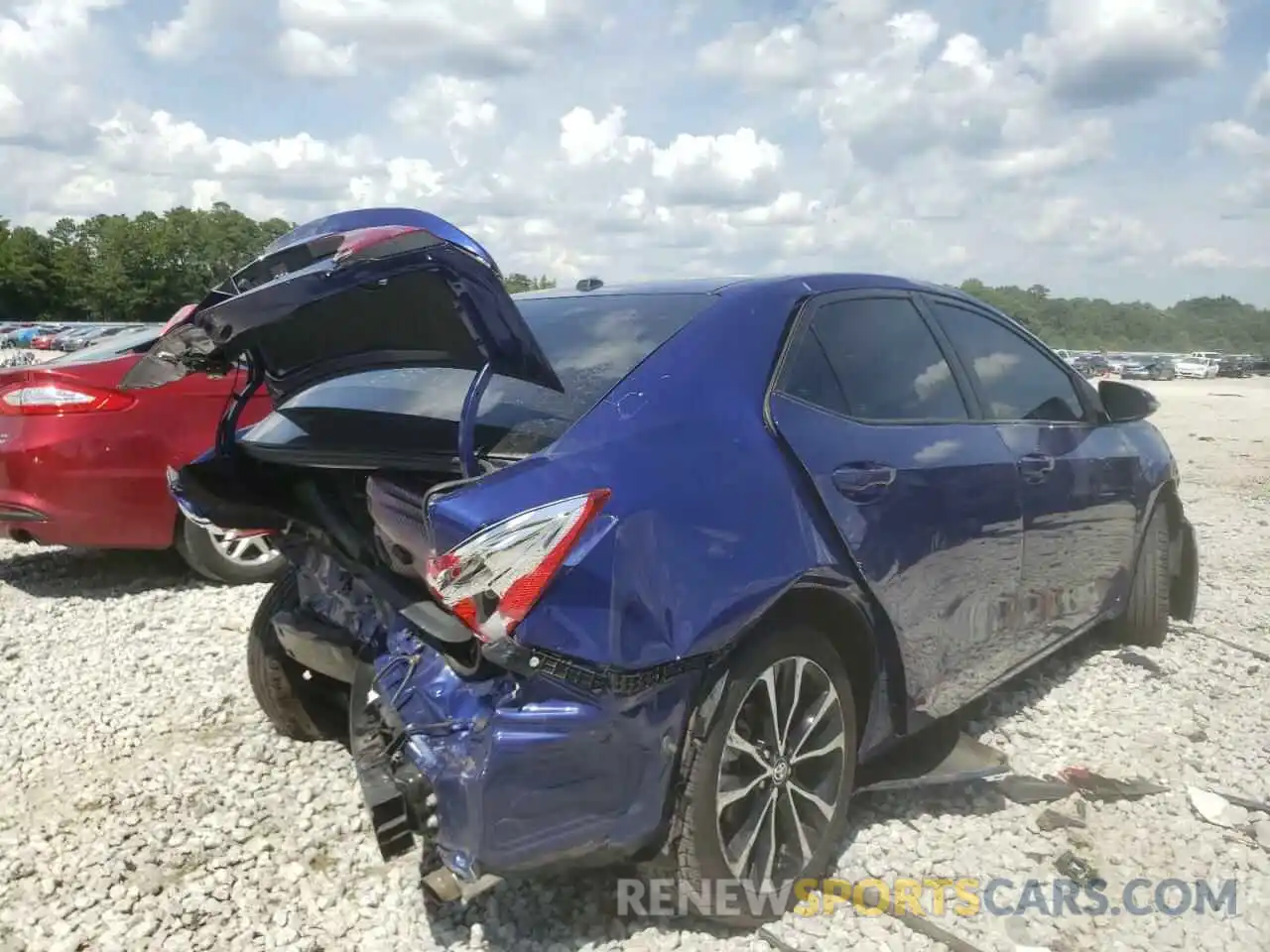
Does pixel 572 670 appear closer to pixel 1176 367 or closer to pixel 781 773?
pixel 781 773

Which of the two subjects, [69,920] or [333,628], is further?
[333,628]

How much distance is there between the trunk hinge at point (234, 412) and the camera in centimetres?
311

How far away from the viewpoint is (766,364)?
9.01ft

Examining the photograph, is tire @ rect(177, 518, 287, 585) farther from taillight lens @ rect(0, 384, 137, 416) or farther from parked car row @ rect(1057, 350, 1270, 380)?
parked car row @ rect(1057, 350, 1270, 380)

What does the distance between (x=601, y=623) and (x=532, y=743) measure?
28cm

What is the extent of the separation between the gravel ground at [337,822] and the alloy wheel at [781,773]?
0.20m

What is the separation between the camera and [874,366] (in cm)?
313

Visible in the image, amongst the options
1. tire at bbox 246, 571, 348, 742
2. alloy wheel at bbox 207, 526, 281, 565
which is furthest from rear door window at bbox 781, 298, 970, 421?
alloy wheel at bbox 207, 526, 281, 565

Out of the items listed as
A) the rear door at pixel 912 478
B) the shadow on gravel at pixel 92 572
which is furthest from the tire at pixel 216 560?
the rear door at pixel 912 478

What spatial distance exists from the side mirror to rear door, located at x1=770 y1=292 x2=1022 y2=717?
3.93 ft

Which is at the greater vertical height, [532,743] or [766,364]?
[766,364]

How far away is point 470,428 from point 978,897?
1.88m

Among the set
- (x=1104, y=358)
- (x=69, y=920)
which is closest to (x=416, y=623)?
(x=69, y=920)

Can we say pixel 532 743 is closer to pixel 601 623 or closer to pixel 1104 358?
pixel 601 623
